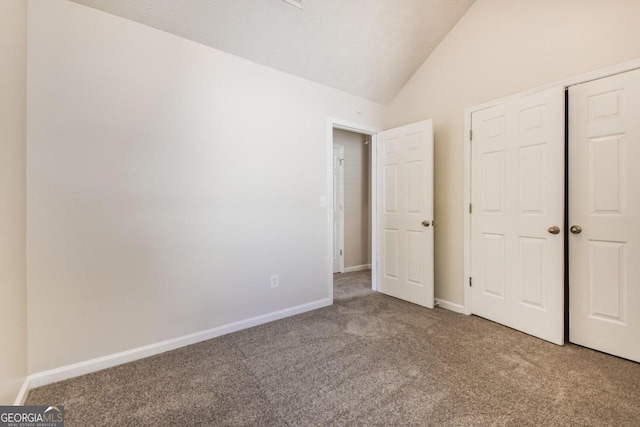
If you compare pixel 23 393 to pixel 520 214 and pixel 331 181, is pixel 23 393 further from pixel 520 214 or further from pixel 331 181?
pixel 520 214

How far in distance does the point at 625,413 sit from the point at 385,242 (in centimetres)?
227

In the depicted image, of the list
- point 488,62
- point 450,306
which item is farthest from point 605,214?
point 488,62

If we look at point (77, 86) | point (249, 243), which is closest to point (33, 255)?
point (77, 86)

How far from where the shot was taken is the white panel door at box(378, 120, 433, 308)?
2.96 metres

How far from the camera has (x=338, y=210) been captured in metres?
4.53

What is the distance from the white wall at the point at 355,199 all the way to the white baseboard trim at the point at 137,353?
217 cm

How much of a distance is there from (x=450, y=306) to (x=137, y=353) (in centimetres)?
288

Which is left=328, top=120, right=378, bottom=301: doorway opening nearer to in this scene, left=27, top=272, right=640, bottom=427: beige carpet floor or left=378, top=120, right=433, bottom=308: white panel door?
left=378, top=120, right=433, bottom=308: white panel door

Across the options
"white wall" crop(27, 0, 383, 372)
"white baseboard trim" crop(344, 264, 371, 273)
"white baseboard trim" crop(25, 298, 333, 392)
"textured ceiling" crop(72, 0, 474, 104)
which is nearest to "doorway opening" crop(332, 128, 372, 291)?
"white baseboard trim" crop(344, 264, 371, 273)

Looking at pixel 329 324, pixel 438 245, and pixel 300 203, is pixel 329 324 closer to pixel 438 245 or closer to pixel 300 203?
pixel 300 203

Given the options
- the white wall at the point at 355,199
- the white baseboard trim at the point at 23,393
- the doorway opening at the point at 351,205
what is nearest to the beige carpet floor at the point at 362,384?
the white baseboard trim at the point at 23,393

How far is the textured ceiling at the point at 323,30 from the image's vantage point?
79.7 inches

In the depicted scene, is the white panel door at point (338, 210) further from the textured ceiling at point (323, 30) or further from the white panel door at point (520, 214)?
the white panel door at point (520, 214)

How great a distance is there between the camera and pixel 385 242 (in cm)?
344
